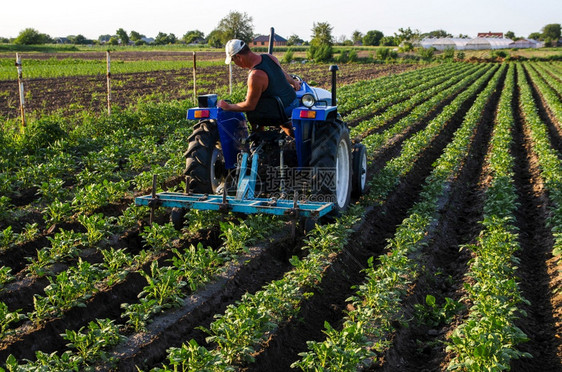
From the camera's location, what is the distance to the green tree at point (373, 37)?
110 meters

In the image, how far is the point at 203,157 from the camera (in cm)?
655

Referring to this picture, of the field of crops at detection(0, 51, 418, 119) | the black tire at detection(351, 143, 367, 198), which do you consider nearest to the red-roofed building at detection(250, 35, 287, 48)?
the field of crops at detection(0, 51, 418, 119)

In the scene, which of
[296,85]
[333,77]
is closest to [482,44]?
[333,77]

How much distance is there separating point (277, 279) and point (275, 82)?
225 cm

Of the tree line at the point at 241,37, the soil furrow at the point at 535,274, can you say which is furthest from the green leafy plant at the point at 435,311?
the tree line at the point at 241,37

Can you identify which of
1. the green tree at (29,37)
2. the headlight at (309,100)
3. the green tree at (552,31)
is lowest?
the headlight at (309,100)

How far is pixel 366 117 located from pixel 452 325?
1325cm

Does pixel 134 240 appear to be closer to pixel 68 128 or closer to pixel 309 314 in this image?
pixel 309 314

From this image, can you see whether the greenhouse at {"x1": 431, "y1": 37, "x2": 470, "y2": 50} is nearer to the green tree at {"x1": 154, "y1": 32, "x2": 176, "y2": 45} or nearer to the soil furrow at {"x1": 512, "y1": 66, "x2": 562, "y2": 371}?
the green tree at {"x1": 154, "y1": 32, "x2": 176, "y2": 45}

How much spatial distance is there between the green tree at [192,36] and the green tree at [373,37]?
32547 millimetres

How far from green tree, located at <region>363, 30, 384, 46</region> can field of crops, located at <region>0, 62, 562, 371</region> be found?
104m

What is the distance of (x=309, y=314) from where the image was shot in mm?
4855

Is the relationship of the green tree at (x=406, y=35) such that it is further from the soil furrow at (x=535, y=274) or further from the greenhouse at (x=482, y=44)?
the soil furrow at (x=535, y=274)

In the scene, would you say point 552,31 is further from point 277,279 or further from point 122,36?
point 277,279
